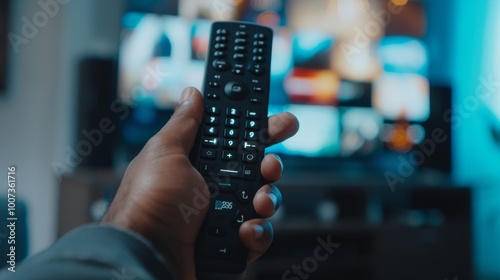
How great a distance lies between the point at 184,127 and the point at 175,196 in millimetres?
83

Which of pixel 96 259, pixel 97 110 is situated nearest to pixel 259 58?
pixel 96 259

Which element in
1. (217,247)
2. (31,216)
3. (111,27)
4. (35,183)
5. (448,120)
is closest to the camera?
(217,247)

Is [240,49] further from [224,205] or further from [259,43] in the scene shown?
[224,205]

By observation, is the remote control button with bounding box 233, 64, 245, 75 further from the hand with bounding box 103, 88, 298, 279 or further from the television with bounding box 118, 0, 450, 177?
the television with bounding box 118, 0, 450, 177

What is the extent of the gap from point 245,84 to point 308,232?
3.09ft

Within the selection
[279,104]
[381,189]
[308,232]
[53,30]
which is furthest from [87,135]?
[381,189]

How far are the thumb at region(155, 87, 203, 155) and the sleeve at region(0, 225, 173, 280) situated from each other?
20 centimetres

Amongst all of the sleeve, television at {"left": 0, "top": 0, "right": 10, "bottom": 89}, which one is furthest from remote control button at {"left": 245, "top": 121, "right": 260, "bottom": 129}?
television at {"left": 0, "top": 0, "right": 10, "bottom": 89}

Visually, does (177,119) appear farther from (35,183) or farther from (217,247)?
(35,183)

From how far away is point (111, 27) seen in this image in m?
1.54

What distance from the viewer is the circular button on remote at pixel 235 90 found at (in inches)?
24.5

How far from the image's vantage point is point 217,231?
57 cm

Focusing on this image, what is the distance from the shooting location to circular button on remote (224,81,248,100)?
0.62 m

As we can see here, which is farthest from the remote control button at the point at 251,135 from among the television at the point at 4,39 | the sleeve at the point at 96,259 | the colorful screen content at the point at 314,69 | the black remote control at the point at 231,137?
the television at the point at 4,39
